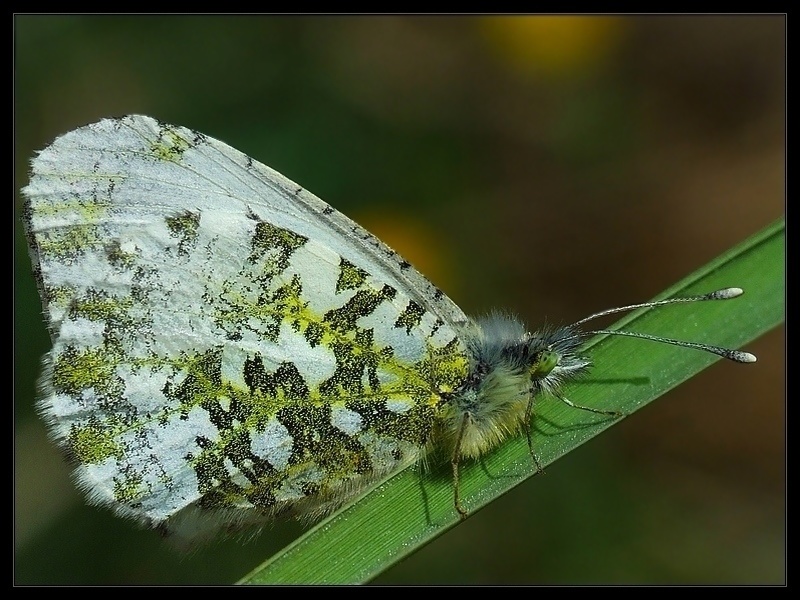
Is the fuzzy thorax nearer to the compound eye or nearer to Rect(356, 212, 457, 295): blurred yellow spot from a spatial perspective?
the compound eye

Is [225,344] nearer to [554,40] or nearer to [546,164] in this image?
[546,164]

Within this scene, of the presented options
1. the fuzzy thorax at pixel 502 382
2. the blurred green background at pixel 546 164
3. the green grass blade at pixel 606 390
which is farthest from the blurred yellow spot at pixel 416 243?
the green grass blade at pixel 606 390

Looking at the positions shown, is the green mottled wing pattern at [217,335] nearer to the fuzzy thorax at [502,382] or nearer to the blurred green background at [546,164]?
the fuzzy thorax at [502,382]

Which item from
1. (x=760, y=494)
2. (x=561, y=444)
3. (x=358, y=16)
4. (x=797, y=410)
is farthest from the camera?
(x=358, y=16)

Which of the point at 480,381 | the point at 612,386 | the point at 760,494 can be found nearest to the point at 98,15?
the point at 480,381

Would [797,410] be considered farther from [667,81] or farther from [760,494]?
[667,81]

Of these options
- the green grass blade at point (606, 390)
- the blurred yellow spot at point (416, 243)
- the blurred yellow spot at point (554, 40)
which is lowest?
the green grass blade at point (606, 390)
